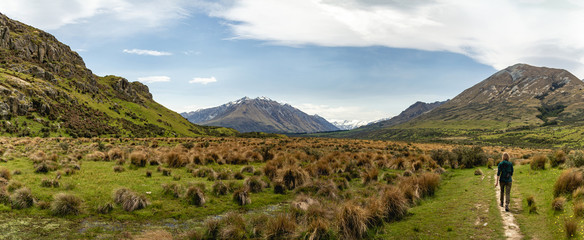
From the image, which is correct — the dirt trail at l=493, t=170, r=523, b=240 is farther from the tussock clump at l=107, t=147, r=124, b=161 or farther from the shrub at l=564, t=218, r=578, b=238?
the tussock clump at l=107, t=147, r=124, b=161

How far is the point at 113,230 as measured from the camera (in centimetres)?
1066

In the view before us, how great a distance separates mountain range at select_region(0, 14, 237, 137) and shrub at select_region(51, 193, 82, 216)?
71295 millimetres

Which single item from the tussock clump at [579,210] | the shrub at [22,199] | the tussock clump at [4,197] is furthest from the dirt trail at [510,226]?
the tussock clump at [4,197]

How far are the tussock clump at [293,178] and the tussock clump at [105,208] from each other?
1036 cm

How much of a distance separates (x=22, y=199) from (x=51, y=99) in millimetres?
121137

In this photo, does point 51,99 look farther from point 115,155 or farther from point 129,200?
point 129,200

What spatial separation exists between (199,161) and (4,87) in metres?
95.6

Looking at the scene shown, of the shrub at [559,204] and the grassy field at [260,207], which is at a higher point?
the shrub at [559,204]

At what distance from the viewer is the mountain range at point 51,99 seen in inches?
2908

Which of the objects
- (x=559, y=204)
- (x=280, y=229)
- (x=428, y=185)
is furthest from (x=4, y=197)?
(x=559, y=204)

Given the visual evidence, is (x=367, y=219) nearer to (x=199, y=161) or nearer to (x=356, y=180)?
(x=356, y=180)

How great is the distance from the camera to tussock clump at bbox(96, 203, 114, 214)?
1230 cm

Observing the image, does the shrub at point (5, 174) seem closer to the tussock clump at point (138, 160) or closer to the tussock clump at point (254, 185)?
the tussock clump at point (138, 160)

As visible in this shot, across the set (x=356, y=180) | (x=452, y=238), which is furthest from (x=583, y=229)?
(x=356, y=180)
